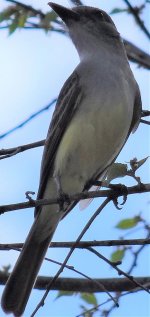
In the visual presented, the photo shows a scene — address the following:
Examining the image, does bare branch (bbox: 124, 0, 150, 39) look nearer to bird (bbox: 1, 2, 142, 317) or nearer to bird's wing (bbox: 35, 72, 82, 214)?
bird (bbox: 1, 2, 142, 317)

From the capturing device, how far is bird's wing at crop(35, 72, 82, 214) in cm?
486

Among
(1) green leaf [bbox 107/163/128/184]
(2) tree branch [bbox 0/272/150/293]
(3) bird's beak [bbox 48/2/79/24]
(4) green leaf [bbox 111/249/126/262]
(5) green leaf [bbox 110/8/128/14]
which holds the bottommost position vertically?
(2) tree branch [bbox 0/272/150/293]

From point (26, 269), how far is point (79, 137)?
3.67 feet

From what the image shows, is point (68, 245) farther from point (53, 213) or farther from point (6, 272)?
point (53, 213)

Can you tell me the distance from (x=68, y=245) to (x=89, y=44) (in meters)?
2.40

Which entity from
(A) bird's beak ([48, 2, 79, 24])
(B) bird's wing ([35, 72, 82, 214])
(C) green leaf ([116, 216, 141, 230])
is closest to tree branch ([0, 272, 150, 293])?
(C) green leaf ([116, 216, 141, 230])

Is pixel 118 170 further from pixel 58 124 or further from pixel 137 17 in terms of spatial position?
pixel 58 124

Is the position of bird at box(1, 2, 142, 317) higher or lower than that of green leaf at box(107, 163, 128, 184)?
higher

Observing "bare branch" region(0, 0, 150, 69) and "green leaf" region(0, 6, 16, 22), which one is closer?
"bare branch" region(0, 0, 150, 69)

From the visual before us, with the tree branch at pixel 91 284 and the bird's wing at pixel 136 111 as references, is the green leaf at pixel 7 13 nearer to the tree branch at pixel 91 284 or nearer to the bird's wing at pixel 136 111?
the bird's wing at pixel 136 111

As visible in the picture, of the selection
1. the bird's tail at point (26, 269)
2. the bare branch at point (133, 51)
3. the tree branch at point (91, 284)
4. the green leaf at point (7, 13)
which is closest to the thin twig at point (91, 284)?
the tree branch at point (91, 284)

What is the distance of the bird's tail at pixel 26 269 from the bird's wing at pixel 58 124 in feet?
0.66

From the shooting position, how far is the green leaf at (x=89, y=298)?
172 inches

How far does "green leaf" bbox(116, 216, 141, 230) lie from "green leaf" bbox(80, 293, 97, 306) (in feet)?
1.77
